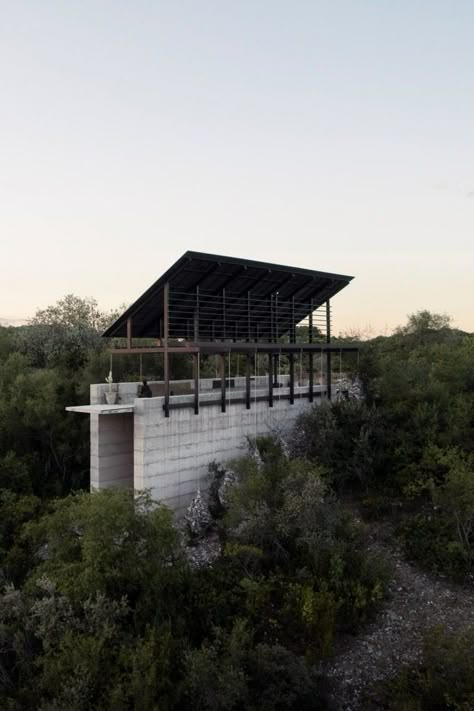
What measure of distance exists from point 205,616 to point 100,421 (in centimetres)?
764

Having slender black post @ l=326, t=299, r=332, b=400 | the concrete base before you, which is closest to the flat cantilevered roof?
slender black post @ l=326, t=299, r=332, b=400

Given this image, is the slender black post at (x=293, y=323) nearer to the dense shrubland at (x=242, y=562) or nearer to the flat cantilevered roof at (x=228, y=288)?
the flat cantilevered roof at (x=228, y=288)

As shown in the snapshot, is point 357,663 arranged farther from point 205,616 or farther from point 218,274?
point 218,274

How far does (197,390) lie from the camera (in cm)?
1642

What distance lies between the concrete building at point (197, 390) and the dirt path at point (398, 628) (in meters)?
6.52

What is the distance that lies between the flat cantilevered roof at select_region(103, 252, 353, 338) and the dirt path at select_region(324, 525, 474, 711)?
10107 mm

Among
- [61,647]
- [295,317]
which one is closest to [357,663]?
[61,647]

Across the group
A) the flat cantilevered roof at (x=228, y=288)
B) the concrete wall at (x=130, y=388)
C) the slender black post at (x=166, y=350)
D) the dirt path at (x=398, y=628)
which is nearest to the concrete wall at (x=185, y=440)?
the slender black post at (x=166, y=350)

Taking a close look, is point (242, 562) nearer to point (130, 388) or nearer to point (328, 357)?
point (130, 388)

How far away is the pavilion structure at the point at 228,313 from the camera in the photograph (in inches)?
644

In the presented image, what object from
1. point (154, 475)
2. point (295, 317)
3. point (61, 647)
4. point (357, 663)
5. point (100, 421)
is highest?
point (295, 317)

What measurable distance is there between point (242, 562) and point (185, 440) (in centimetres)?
463

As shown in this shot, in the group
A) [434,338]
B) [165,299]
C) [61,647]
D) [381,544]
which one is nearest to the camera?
[61,647]

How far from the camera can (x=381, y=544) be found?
14.3 metres
